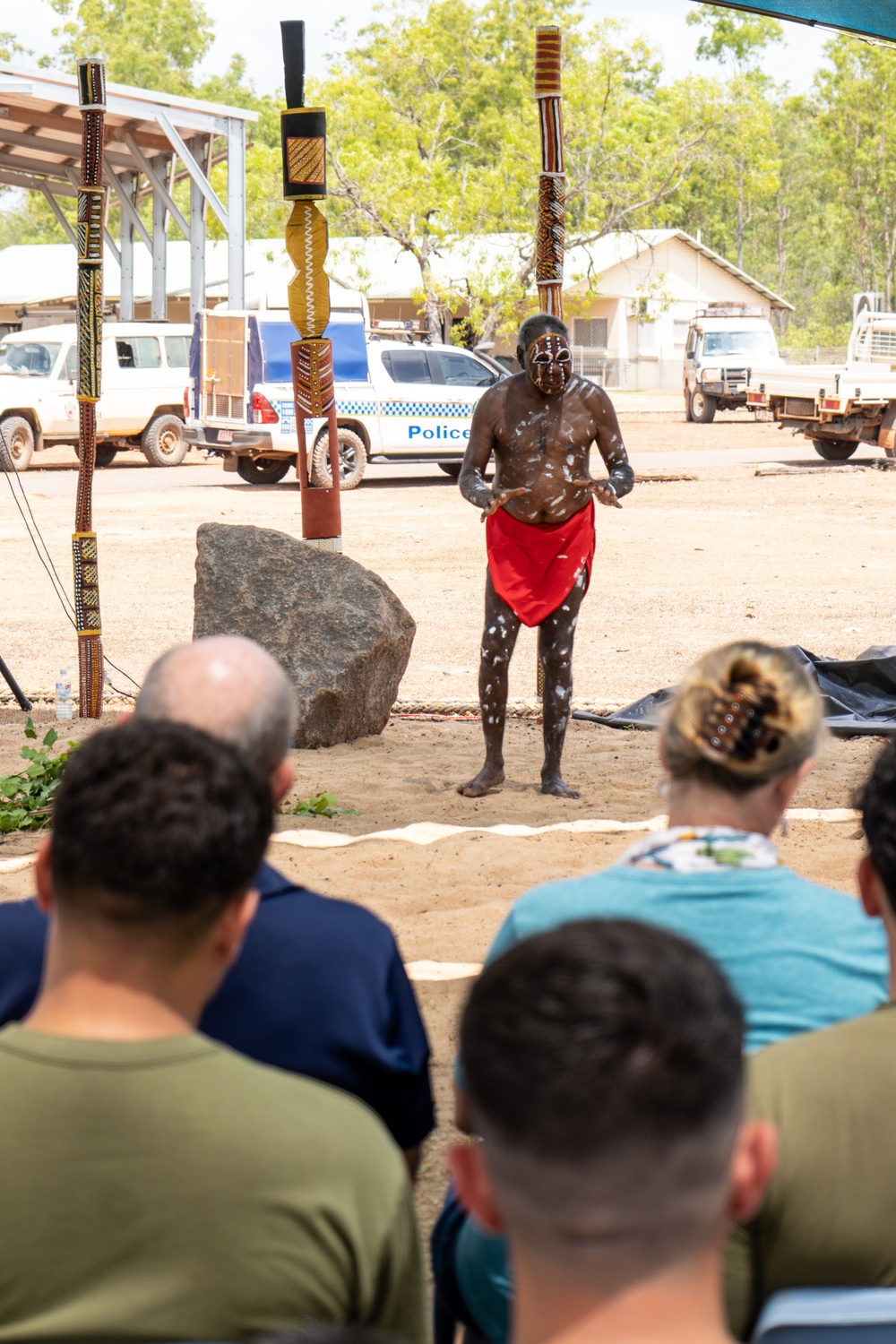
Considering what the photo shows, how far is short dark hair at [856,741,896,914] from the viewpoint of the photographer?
171cm

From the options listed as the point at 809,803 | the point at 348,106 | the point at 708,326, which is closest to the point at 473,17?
the point at 348,106

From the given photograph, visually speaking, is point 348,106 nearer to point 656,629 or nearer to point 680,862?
point 656,629

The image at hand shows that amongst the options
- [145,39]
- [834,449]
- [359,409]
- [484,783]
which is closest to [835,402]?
[834,449]

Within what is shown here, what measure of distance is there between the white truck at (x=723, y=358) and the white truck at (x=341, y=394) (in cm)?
1019

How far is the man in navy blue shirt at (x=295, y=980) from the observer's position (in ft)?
5.92

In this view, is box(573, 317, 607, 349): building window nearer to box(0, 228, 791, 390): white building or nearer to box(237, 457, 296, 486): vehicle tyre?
box(0, 228, 791, 390): white building

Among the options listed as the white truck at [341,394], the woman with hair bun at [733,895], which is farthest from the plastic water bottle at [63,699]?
the white truck at [341,394]

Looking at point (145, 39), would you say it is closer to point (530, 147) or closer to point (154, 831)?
point (530, 147)

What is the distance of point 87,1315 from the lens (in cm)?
132

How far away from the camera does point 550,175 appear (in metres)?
7.01

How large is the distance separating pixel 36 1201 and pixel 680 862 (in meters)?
0.87

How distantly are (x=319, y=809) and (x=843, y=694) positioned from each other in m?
2.87

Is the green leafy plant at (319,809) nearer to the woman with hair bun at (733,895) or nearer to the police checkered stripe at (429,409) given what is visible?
the woman with hair bun at (733,895)

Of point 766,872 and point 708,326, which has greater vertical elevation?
point 708,326
